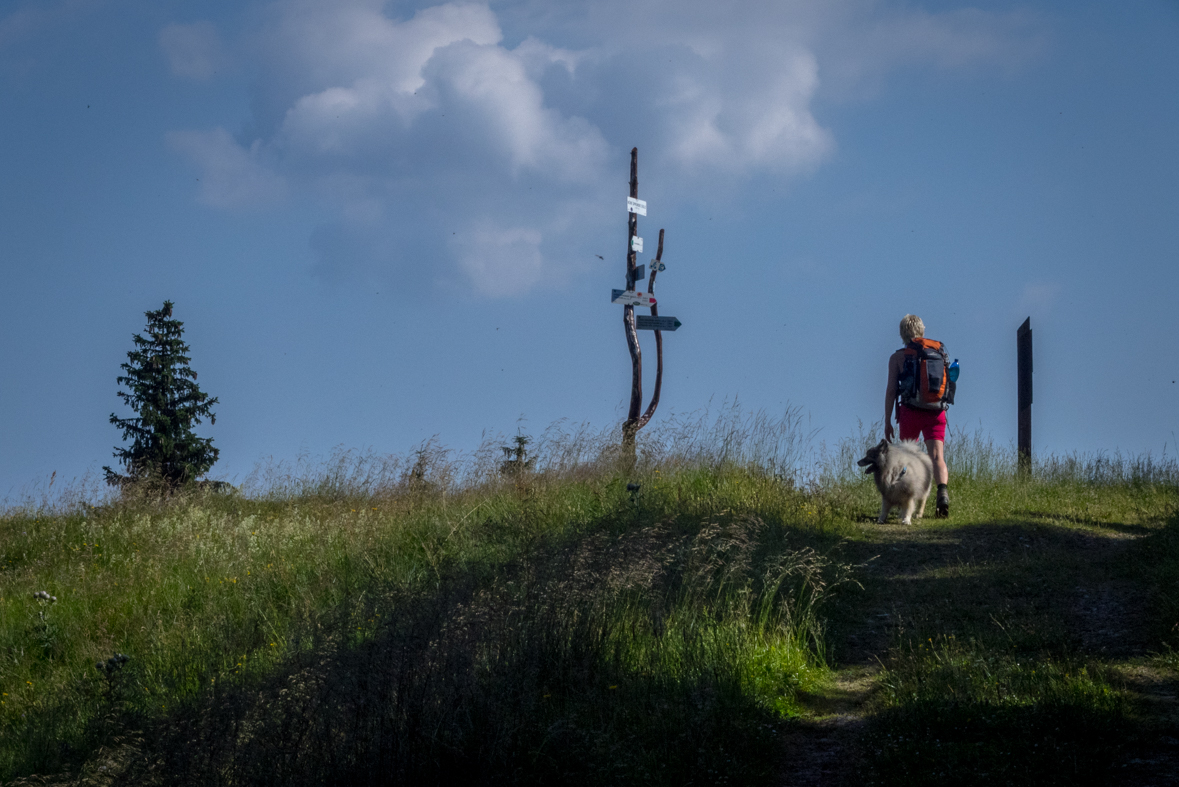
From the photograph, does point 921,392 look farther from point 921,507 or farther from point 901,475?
point 921,507

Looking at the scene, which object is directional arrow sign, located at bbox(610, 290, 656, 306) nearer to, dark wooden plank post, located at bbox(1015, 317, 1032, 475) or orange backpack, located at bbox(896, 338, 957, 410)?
orange backpack, located at bbox(896, 338, 957, 410)

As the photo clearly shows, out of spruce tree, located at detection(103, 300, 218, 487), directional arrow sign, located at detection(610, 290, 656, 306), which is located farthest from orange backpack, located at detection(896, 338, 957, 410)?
spruce tree, located at detection(103, 300, 218, 487)

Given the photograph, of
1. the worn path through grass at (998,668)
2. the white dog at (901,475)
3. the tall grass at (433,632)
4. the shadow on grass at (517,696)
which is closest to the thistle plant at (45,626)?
the tall grass at (433,632)

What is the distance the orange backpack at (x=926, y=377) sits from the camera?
10.1m

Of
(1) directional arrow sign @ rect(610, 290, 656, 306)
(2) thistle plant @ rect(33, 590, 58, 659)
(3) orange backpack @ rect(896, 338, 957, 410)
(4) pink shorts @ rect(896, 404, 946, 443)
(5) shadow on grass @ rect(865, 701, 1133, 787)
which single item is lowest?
(2) thistle plant @ rect(33, 590, 58, 659)

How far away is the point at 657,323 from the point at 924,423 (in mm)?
5423

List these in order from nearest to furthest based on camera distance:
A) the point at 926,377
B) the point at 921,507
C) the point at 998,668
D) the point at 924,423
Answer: the point at 998,668 → the point at 926,377 → the point at 921,507 → the point at 924,423

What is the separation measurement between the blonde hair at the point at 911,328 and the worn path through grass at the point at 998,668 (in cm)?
251

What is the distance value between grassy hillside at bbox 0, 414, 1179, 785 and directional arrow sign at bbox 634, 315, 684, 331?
4.20 meters

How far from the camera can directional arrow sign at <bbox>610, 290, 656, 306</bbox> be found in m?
15.0

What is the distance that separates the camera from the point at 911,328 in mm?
10445

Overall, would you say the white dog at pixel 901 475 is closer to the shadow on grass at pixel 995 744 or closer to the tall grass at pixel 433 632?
the tall grass at pixel 433 632

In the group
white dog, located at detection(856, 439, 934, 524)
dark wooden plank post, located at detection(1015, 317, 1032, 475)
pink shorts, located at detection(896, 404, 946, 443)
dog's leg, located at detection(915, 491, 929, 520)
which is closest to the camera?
white dog, located at detection(856, 439, 934, 524)

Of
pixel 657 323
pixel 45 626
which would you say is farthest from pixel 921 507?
pixel 45 626
